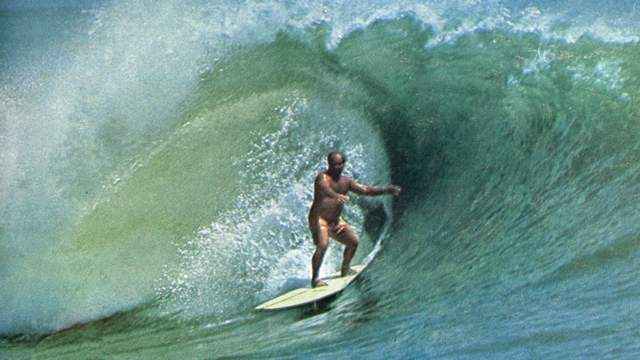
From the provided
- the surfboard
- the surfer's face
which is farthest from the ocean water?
the surfer's face

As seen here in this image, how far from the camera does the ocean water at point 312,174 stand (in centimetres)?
734

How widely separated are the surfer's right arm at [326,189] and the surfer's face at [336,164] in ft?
0.17

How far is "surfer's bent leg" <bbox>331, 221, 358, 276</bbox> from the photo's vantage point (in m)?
7.53

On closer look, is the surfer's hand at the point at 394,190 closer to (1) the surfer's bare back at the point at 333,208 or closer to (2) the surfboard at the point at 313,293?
(1) the surfer's bare back at the point at 333,208

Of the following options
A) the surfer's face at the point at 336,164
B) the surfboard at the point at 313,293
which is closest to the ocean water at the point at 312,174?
the surfboard at the point at 313,293

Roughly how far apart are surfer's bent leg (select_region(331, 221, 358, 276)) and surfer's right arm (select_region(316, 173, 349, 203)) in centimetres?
14

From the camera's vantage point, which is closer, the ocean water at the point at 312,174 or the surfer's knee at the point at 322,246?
the ocean water at the point at 312,174

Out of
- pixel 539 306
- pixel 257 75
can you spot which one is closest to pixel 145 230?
pixel 257 75

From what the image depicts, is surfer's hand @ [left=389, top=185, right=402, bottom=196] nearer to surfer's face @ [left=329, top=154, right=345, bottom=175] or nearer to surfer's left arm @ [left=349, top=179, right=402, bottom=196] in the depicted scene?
surfer's left arm @ [left=349, top=179, right=402, bottom=196]

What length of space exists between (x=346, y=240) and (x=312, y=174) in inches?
16.9

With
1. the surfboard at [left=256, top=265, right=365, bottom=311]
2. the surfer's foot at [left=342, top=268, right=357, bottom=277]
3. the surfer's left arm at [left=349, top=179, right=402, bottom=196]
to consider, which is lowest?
the surfboard at [left=256, top=265, right=365, bottom=311]

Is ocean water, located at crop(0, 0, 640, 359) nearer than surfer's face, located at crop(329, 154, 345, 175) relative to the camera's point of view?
Yes

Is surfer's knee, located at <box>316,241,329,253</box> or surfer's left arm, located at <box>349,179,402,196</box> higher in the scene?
surfer's left arm, located at <box>349,179,402,196</box>

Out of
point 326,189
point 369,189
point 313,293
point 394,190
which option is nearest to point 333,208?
point 326,189
